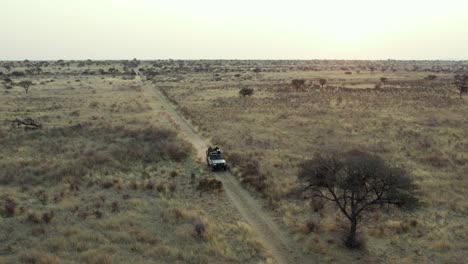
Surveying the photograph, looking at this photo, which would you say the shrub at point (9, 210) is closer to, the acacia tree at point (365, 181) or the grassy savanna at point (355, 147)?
the grassy savanna at point (355, 147)

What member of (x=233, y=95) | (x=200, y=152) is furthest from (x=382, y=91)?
(x=200, y=152)

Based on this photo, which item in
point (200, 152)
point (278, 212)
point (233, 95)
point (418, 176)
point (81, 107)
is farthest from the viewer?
point (233, 95)

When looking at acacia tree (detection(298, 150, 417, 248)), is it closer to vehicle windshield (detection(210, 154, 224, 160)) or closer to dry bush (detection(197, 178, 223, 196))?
dry bush (detection(197, 178, 223, 196))

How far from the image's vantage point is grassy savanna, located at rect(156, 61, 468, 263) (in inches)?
771

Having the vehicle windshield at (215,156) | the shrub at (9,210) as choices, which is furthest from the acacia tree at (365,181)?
the shrub at (9,210)

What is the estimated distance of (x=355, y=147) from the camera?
3725 cm

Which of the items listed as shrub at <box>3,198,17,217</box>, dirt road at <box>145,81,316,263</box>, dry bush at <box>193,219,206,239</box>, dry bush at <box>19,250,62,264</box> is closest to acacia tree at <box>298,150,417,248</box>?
dirt road at <box>145,81,316,263</box>

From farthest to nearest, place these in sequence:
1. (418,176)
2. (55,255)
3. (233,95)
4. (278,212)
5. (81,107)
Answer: (233,95)
(81,107)
(418,176)
(278,212)
(55,255)

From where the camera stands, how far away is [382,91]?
82188 mm

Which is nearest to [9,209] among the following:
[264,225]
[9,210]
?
[9,210]

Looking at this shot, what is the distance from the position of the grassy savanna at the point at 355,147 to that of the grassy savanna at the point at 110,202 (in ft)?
11.6

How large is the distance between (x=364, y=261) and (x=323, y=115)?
38753 millimetres

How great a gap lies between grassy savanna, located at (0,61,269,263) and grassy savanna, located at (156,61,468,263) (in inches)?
139

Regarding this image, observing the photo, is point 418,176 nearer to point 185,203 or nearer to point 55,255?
point 185,203
